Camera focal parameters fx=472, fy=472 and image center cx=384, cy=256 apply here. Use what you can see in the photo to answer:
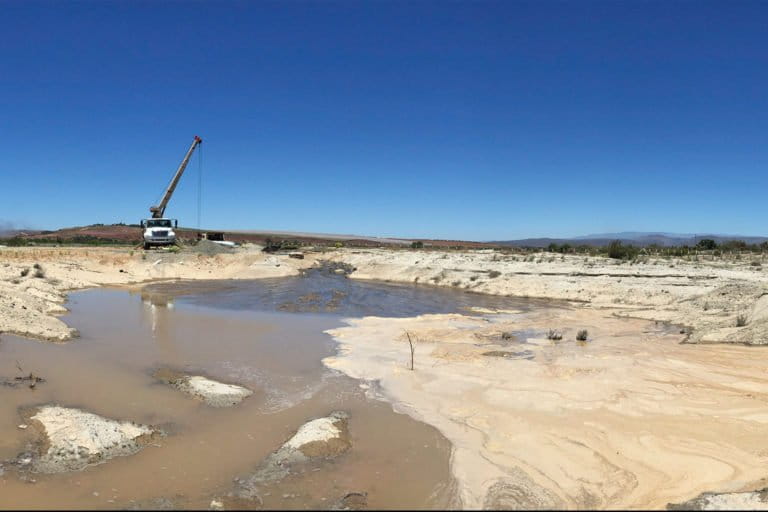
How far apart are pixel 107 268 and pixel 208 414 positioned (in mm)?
26882

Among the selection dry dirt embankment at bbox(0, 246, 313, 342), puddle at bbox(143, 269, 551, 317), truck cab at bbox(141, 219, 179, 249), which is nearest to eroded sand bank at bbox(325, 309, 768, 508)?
puddle at bbox(143, 269, 551, 317)

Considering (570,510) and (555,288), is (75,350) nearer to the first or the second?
(570,510)

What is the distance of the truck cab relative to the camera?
3378cm

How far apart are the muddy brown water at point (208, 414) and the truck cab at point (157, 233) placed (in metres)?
19.0

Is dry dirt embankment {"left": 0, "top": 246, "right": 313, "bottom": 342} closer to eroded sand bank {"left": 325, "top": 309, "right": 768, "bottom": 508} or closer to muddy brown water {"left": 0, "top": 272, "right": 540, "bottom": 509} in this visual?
muddy brown water {"left": 0, "top": 272, "right": 540, "bottom": 509}

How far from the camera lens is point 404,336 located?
1302 cm

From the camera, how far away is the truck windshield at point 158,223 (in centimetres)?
3412

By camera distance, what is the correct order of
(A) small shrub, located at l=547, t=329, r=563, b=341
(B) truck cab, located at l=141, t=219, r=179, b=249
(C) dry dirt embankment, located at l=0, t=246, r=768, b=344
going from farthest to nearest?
(B) truck cab, located at l=141, t=219, r=179, b=249 < (C) dry dirt embankment, located at l=0, t=246, r=768, b=344 < (A) small shrub, located at l=547, t=329, r=563, b=341

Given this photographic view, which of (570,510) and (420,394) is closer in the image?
(570,510)

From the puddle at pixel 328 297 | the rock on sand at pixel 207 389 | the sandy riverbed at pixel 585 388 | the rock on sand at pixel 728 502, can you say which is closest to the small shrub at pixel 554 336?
the sandy riverbed at pixel 585 388

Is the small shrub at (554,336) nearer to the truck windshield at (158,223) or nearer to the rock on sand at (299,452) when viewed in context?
the rock on sand at (299,452)

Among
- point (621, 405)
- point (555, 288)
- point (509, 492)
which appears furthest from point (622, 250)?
point (509, 492)

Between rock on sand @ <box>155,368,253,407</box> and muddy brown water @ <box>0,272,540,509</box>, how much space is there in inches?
7.8

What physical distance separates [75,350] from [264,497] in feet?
27.7
